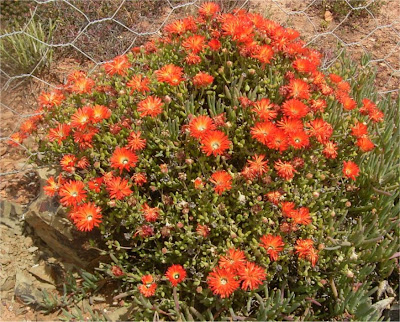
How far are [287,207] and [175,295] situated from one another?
503mm

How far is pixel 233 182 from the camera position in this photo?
1.61 m

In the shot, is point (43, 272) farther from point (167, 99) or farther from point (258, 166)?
point (258, 166)

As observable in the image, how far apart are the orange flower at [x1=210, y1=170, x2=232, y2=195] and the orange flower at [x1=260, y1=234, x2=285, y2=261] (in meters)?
0.22

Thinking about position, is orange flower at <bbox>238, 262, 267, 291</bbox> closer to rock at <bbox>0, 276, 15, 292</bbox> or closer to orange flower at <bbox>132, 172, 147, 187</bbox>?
orange flower at <bbox>132, 172, 147, 187</bbox>

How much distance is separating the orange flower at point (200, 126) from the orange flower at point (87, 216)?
0.45 metres

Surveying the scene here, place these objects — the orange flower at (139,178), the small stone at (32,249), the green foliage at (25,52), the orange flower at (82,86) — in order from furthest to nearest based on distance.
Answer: the green foliage at (25,52) → the small stone at (32,249) → the orange flower at (82,86) → the orange flower at (139,178)

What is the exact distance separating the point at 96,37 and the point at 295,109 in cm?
198

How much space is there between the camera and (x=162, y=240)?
180cm

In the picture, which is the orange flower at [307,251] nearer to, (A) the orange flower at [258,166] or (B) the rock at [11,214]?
(A) the orange flower at [258,166]

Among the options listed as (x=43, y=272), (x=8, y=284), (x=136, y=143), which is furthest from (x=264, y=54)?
(x=8, y=284)

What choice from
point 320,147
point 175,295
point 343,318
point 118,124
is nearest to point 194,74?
point 118,124

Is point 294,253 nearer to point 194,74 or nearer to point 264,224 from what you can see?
point 264,224

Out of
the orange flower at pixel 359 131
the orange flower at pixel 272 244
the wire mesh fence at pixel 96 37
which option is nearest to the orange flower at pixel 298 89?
the orange flower at pixel 359 131

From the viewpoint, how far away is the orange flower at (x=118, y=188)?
1586mm
